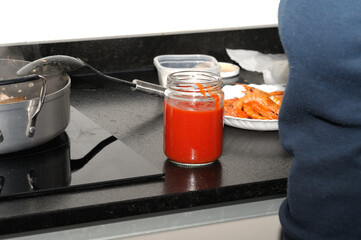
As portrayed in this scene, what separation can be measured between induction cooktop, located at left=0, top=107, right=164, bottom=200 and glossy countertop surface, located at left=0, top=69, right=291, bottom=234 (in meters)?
0.02

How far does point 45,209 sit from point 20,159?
0.79 ft

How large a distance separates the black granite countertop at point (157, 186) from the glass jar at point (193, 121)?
0.10ft

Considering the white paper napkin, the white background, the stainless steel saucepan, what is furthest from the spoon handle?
the white paper napkin

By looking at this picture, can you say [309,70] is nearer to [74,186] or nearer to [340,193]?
[340,193]

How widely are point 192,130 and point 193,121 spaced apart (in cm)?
2

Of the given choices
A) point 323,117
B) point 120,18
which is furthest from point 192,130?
point 120,18

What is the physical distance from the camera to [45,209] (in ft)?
3.70

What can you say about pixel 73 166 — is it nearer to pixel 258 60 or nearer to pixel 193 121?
pixel 193 121

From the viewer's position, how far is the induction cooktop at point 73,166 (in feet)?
3.99

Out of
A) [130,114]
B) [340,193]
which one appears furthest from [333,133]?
[130,114]

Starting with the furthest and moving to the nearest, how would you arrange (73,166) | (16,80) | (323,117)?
(73,166)
(16,80)
(323,117)

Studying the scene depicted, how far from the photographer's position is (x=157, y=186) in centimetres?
123

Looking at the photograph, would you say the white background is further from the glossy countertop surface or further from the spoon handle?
the spoon handle

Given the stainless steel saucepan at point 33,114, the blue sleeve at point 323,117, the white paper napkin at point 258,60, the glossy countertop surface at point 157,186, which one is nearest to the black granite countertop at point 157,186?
the glossy countertop surface at point 157,186
